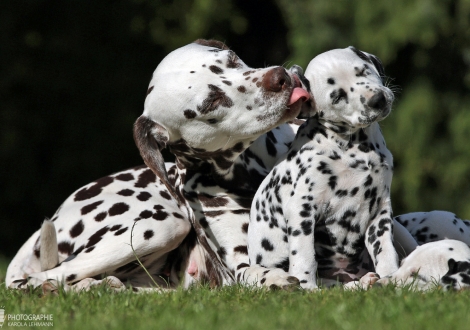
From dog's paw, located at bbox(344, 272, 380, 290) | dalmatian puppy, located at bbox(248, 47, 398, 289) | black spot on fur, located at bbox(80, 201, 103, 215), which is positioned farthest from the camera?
black spot on fur, located at bbox(80, 201, 103, 215)

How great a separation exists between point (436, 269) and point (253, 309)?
137 centimetres

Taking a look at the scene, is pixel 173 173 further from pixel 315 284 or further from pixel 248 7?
pixel 248 7

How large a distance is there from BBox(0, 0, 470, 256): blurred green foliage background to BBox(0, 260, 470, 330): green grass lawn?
721 centimetres

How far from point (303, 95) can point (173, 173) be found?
5.79ft

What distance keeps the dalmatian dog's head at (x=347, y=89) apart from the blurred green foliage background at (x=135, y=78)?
19.4 feet

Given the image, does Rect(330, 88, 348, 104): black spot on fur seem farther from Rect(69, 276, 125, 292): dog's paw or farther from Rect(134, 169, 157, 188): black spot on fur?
Rect(134, 169, 157, 188): black spot on fur

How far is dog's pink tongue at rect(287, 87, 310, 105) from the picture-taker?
539 cm

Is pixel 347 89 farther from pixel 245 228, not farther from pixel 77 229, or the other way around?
pixel 77 229

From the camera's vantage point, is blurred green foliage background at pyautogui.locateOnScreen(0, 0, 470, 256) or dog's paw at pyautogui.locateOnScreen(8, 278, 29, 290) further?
blurred green foliage background at pyautogui.locateOnScreen(0, 0, 470, 256)

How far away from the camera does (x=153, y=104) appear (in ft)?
19.6

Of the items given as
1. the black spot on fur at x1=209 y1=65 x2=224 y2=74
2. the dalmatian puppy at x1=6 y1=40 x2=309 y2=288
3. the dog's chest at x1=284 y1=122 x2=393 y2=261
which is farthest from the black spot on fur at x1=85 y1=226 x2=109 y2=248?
the dog's chest at x1=284 y1=122 x2=393 y2=261

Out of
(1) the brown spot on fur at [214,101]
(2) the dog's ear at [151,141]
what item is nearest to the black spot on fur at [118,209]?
(2) the dog's ear at [151,141]

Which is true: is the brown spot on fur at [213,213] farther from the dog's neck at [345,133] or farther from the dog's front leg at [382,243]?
the dog's front leg at [382,243]

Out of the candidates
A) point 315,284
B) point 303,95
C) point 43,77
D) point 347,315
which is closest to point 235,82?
point 303,95
